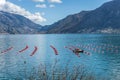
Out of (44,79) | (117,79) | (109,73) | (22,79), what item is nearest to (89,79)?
(44,79)

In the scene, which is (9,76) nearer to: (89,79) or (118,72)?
(118,72)

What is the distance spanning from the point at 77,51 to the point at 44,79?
104 metres

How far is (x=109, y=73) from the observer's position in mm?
65688

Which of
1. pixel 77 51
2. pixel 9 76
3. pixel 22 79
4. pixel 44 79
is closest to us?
pixel 44 79

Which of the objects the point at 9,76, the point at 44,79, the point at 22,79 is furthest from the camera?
the point at 9,76

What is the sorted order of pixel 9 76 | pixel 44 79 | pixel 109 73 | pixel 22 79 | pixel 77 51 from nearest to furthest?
1. pixel 44 79
2. pixel 22 79
3. pixel 9 76
4. pixel 109 73
5. pixel 77 51

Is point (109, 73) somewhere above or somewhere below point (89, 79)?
below

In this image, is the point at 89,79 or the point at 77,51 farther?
the point at 77,51

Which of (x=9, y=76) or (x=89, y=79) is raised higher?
(x=89, y=79)

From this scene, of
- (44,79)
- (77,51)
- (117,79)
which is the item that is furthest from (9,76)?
(77,51)

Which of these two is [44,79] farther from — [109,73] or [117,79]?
[109,73]

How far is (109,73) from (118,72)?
2.38 metres

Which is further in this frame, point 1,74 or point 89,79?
point 1,74

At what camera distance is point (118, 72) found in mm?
66375
